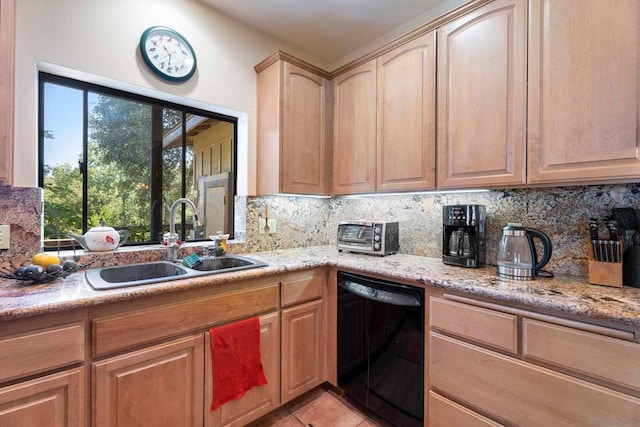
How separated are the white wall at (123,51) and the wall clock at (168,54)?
0.04 m

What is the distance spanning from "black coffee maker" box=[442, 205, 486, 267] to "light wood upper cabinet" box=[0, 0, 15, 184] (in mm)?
2120

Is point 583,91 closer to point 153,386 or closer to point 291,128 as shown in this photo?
point 291,128

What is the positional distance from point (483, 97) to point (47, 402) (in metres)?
2.33

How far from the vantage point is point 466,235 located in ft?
5.40

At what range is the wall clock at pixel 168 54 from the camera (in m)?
1.75

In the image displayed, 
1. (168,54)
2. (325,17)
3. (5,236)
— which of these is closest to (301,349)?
(5,236)

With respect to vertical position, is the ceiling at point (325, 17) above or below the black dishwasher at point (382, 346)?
above

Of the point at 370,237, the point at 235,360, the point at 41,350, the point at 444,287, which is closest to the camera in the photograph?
the point at 41,350

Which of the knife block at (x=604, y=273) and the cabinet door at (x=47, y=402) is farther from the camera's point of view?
the knife block at (x=604, y=273)

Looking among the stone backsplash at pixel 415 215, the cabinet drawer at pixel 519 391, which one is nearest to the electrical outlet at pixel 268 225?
the stone backsplash at pixel 415 215

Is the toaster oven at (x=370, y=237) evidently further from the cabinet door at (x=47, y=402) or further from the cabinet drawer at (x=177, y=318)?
the cabinet door at (x=47, y=402)

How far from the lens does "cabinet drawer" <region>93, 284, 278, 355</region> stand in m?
1.12

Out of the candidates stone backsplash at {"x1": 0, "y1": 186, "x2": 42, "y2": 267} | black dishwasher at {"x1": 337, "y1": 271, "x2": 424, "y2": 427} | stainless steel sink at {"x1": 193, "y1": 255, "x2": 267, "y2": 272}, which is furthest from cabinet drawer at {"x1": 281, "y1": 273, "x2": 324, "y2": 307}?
stone backsplash at {"x1": 0, "y1": 186, "x2": 42, "y2": 267}

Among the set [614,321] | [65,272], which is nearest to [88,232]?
[65,272]
